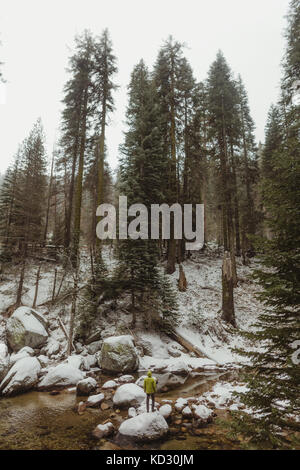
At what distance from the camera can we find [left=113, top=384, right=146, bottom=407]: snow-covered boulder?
26.8ft

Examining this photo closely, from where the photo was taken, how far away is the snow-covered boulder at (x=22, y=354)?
37.5 feet

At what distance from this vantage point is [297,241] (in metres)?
4.91

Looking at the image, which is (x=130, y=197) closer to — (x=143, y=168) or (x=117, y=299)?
(x=143, y=168)

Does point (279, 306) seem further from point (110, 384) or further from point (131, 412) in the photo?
point (110, 384)

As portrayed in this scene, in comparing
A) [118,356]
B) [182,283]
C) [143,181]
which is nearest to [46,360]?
[118,356]

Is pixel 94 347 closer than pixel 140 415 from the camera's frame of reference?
No

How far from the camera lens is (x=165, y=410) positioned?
24.7 ft

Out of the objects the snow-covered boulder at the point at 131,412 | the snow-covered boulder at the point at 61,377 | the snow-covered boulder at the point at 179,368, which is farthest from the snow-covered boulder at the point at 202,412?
the snow-covered boulder at the point at 61,377

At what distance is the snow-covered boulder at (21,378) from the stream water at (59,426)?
316mm

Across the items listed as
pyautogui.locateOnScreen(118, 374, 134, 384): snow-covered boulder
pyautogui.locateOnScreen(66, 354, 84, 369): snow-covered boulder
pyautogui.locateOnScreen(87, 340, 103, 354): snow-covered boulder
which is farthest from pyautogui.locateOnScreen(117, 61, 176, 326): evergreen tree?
pyautogui.locateOnScreen(66, 354, 84, 369): snow-covered boulder

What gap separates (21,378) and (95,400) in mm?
3372

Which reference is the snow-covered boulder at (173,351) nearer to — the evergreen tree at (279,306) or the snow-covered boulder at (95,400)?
the snow-covered boulder at (95,400)

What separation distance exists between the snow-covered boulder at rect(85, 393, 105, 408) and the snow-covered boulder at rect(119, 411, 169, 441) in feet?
6.49

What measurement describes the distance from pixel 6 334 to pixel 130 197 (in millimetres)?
10743
